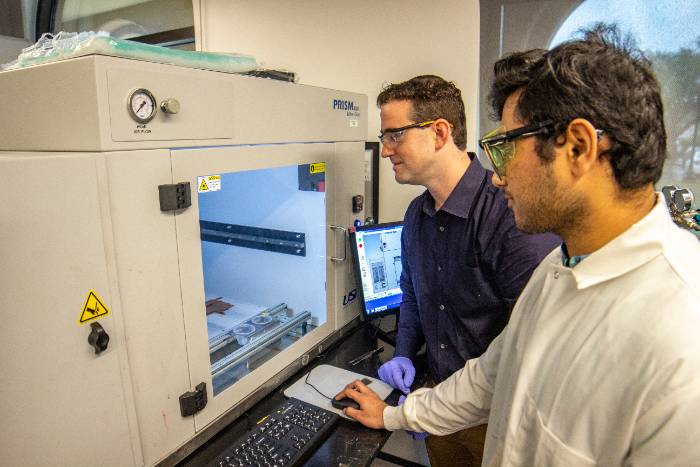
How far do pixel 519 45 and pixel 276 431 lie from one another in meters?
1.72

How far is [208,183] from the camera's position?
0.97 m

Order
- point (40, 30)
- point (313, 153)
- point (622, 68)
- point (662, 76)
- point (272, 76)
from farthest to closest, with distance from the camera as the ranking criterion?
point (40, 30) < point (662, 76) < point (313, 153) < point (272, 76) < point (622, 68)

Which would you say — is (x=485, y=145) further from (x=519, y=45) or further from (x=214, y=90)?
(x=519, y=45)

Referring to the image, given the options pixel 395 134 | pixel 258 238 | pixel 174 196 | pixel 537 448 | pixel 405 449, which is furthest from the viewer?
pixel 405 449

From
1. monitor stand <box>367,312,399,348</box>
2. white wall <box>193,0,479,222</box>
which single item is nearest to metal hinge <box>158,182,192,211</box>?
monitor stand <box>367,312,399,348</box>

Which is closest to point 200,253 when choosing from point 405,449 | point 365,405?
point 365,405

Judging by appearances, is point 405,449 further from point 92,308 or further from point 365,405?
point 92,308

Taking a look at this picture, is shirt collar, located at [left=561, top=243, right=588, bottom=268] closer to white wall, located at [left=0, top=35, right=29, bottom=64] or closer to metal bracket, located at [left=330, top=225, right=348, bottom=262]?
metal bracket, located at [left=330, top=225, right=348, bottom=262]

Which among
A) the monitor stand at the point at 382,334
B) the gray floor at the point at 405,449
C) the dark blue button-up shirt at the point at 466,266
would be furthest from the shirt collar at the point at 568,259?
the gray floor at the point at 405,449

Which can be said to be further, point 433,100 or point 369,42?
point 369,42

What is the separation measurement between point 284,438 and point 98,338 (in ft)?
1.64

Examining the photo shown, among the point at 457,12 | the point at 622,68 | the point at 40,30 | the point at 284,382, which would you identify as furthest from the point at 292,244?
the point at 40,30

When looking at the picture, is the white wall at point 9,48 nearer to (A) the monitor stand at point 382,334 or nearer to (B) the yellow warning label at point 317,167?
(B) the yellow warning label at point 317,167

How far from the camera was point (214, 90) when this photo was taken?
0.94 m
